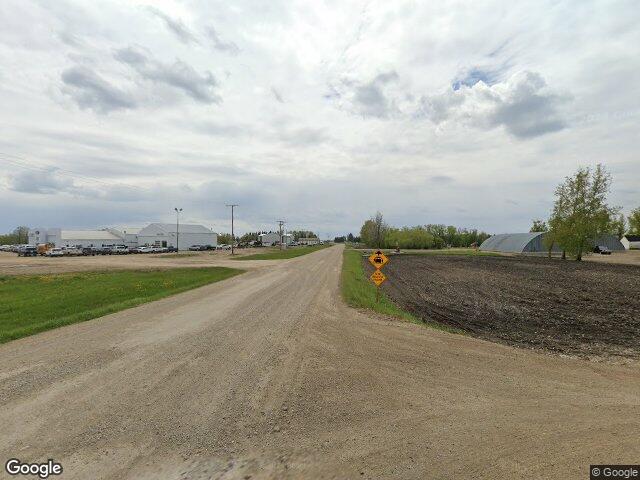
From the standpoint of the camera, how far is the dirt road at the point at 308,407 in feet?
14.0

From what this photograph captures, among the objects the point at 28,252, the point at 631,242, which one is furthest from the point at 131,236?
the point at 631,242

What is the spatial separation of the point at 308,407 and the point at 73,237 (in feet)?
413

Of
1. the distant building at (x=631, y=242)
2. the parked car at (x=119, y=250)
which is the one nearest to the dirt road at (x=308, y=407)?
the parked car at (x=119, y=250)

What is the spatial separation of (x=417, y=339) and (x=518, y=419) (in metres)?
4.69

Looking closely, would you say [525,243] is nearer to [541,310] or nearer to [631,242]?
[631,242]

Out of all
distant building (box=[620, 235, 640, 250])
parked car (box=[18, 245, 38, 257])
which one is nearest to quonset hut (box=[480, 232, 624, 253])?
distant building (box=[620, 235, 640, 250])

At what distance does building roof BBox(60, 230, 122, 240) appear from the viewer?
10725cm

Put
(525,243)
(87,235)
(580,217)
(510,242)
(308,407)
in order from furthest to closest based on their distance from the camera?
1. (87,235)
2. (510,242)
3. (525,243)
4. (580,217)
5. (308,407)

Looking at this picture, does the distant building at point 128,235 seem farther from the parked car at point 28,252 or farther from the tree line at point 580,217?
the tree line at point 580,217

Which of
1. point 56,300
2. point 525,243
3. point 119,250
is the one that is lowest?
point 56,300

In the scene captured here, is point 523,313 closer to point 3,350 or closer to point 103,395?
point 103,395

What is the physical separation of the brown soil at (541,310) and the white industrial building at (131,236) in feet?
330

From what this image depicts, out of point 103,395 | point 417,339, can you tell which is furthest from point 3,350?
point 417,339

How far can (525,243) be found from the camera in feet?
281
